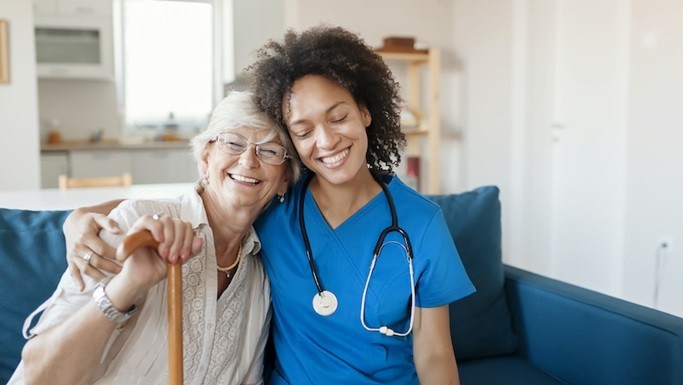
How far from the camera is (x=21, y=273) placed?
4.93ft

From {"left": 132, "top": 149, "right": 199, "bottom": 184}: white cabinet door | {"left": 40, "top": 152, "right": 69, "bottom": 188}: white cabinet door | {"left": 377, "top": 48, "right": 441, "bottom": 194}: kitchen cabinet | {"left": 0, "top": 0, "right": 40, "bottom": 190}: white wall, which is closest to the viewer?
{"left": 377, "top": 48, "right": 441, "bottom": 194}: kitchen cabinet

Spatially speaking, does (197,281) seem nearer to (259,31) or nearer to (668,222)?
(668,222)

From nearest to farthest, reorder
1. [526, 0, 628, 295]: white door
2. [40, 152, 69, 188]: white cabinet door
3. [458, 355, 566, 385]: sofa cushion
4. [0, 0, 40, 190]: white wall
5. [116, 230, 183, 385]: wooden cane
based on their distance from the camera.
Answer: [116, 230, 183, 385]: wooden cane < [458, 355, 566, 385]: sofa cushion < [526, 0, 628, 295]: white door < [0, 0, 40, 190]: white wall < [40, 152, 69, 188]: white cabinet door

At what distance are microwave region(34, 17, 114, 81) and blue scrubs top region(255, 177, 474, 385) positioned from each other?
506cm

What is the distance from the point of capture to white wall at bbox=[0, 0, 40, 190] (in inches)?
185

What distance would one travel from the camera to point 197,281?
4.53 feet

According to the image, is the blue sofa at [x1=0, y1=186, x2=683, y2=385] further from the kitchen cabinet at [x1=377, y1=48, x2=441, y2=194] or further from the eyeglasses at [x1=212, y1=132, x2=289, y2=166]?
the kitchen cabinet at [x1=377, y1=48, x2=441, y2=194]

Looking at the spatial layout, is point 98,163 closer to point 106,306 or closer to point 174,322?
point 106,306

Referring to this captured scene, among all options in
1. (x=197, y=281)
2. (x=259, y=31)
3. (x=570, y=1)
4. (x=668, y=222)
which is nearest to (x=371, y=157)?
(x=197, y=281)

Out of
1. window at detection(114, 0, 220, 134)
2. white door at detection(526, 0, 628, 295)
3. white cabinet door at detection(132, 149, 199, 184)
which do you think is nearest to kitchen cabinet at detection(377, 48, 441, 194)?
white door at detection(526, 0, 628, 295)

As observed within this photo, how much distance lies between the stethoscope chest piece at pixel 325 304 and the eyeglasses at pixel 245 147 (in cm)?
30

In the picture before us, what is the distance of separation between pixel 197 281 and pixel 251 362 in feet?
0.86

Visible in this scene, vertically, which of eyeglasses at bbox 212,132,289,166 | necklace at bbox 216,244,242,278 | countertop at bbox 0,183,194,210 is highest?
eyeglasses at bbox 212,132,289,166

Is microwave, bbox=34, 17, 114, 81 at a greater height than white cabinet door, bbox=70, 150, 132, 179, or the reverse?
microwave, bbox=34, 17, 114, 81
